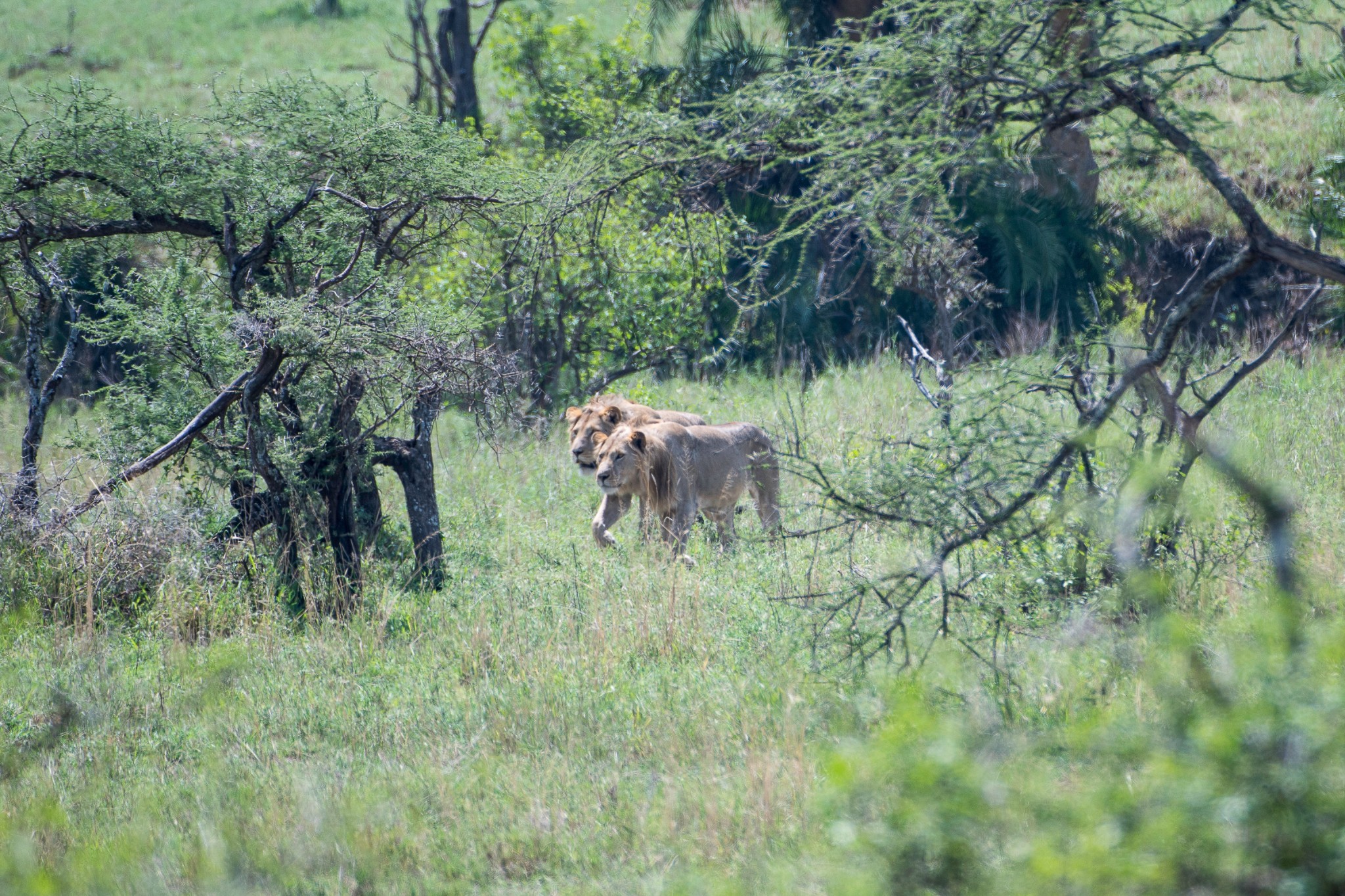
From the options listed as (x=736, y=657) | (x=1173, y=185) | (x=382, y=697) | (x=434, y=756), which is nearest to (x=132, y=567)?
(x=382, y=697)

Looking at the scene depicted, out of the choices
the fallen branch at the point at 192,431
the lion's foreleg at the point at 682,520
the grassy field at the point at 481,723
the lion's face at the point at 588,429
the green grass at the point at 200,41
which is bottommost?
the grassy field at the point at 481,723

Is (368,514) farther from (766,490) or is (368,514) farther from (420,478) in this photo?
(766,490)

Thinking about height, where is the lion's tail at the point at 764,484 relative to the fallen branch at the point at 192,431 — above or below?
below

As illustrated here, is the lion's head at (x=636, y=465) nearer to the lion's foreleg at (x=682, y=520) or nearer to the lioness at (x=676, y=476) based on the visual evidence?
the lioness at (x=676, y=476)

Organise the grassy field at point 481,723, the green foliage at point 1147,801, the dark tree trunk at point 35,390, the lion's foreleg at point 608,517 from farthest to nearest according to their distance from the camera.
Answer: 1. the lion's foreleg at point 608,517
2. the dark tree trunk at point 35,390
3. the grassy field at point 481,723
4. the green foliage at point 1147,801

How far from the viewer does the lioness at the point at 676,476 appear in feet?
29.6

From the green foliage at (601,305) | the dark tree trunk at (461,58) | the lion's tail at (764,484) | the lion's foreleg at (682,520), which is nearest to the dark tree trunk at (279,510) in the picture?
the lion's foreleg at (682,520)

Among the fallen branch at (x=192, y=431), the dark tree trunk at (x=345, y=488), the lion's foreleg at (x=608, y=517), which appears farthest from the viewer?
the lion's foreleg at (x=608, y=517)

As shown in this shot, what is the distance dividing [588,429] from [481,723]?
4.40 m

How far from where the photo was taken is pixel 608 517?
9.20 m

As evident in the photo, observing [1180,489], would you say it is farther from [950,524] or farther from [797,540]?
[797,540]

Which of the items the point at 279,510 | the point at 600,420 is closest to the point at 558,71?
the point at 600,420

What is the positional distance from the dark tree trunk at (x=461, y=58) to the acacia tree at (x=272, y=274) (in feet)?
49.3

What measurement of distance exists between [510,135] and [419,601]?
18.1 meters
